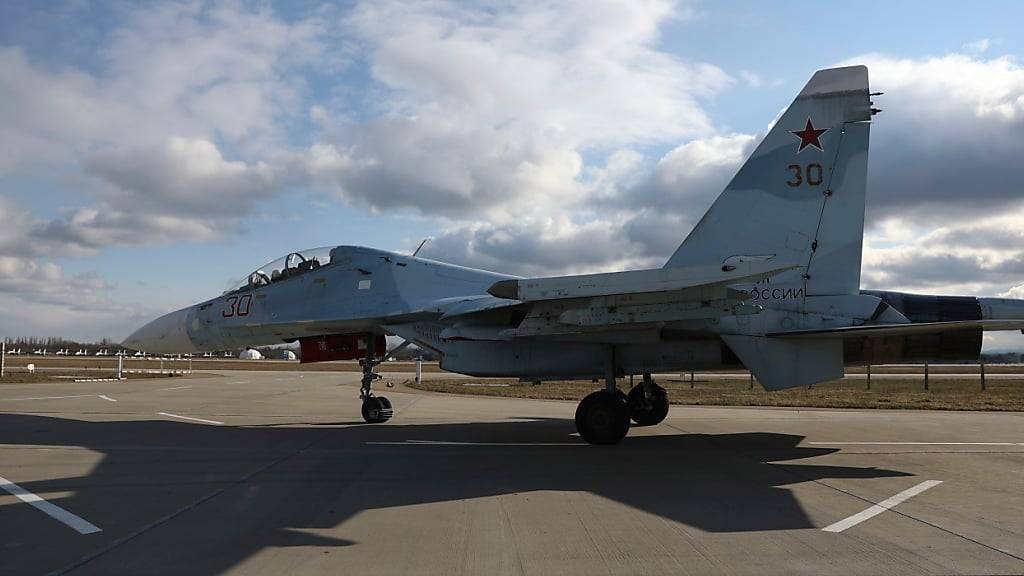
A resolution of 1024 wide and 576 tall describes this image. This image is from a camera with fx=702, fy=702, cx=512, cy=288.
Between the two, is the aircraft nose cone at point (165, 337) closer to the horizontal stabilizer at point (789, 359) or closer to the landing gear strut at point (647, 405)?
the landing gear strut at point (647, 405)

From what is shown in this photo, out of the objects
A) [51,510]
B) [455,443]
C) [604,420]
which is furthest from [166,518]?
[604,420]

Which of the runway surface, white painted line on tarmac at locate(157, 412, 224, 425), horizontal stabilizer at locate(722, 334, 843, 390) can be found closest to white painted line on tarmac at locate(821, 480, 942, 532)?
the runway surface

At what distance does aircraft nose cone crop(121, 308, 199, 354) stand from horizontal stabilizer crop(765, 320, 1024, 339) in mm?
11144

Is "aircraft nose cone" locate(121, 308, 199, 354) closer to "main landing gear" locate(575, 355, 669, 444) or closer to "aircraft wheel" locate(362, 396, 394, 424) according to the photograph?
"aircraft wheel" locate(362, 396, 394, 424)

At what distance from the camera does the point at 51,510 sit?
19.5 feet

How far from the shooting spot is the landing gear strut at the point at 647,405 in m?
13.5

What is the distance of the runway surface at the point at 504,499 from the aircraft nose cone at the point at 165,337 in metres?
1.89

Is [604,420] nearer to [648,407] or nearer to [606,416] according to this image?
[606,416]

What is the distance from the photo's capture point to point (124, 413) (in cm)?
1501

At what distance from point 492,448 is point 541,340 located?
200 centimetres

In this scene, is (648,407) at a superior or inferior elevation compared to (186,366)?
superior

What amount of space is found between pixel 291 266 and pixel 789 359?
9.22m

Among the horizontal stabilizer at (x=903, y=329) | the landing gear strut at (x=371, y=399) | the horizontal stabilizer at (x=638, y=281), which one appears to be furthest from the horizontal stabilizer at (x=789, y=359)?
the landing gear strut at (x=371, y=399)

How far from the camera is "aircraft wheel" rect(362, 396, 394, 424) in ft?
44.3
